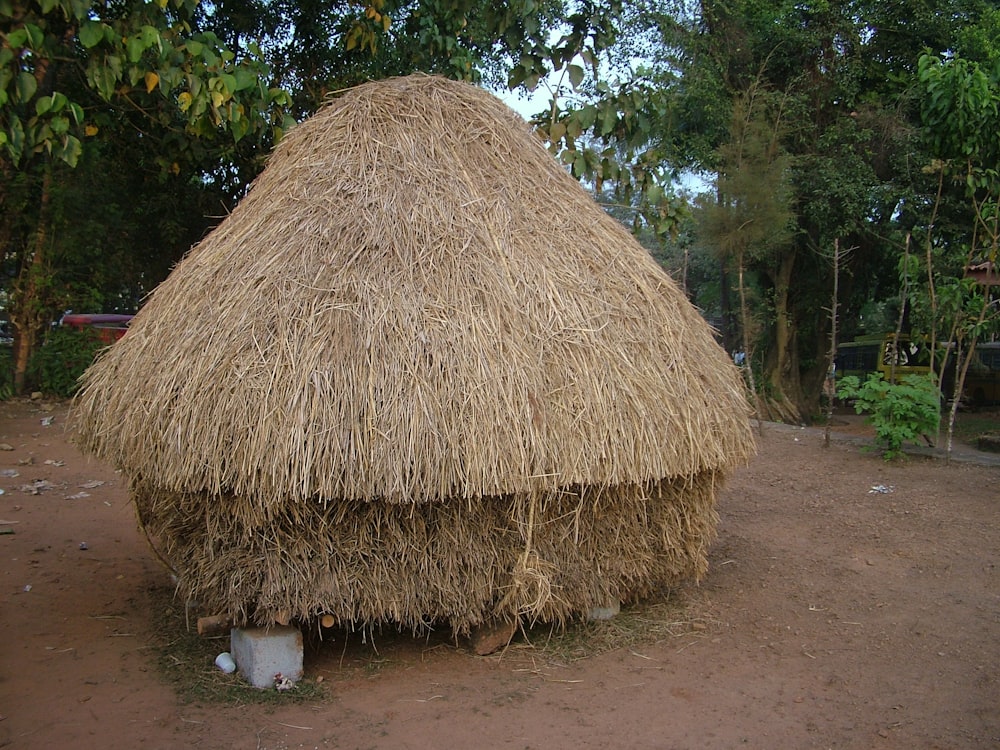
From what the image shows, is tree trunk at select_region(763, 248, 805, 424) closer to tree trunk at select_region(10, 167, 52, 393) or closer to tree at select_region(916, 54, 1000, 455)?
tree at select_region(916, 54, 1000, 455)

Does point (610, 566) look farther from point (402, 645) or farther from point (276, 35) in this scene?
point (276, 35)

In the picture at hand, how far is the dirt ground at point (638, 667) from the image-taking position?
369 centimetres

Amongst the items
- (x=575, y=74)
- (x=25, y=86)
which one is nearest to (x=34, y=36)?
(x=25, y=86)

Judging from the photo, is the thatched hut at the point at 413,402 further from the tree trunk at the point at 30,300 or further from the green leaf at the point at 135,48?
the tree trunk at the point at 30,300

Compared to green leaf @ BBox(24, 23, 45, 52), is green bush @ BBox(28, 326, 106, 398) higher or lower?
lower

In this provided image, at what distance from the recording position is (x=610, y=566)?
455 cm

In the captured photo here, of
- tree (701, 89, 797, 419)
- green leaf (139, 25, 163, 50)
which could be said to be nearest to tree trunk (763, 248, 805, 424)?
tree (701, 89, 797, 419)

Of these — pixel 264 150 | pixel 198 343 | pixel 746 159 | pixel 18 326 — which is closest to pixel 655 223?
pixel 264 150

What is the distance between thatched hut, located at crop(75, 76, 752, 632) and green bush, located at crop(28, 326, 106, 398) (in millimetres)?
7954

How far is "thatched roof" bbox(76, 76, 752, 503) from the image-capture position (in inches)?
148

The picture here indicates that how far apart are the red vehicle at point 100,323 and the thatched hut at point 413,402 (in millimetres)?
8036

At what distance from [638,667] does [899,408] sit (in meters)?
5.84

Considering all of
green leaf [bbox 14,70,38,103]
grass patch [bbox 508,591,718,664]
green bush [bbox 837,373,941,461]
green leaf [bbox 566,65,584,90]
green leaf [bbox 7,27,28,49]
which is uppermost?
green leaf [bbox 566,65,584,90]

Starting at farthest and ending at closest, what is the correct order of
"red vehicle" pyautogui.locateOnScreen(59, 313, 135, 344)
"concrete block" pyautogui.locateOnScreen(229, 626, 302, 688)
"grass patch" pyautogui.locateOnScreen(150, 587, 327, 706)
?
1. "red vehicle" pyautogui.locateOnScreen(59, 313, 135, 344)
2. "concrete block" pyautogui.locateOnScreen(229, 626, 302, 688)
3. "grass patch" pyautogui.locateOnScreen(150, 587, 327, 706)
